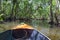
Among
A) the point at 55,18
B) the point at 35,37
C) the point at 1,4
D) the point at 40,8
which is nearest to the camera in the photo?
the point at 35,37

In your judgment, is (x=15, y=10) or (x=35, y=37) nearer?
(x=35, y=37)

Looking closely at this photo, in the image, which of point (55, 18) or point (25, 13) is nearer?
point (55, 18)

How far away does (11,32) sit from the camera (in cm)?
891

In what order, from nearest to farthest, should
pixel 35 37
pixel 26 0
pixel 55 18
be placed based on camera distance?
pixel 35 37, pixel 55 18, pixel 26 0

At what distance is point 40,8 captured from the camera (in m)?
35.5

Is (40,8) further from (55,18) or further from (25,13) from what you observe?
(55,18)

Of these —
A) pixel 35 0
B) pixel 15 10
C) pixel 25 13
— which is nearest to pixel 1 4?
pixel 15 10

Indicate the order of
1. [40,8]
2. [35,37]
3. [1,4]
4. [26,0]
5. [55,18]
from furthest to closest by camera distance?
[40,8] → [26,0] → [1,4] → [55,18] → [35,37]

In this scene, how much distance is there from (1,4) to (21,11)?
14.5 ft

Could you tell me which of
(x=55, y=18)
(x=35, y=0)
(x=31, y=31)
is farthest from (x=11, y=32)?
(x=35, y=0)

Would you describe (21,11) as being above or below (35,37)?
below

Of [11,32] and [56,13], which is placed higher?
[11,32]

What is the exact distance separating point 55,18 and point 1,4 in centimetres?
1027

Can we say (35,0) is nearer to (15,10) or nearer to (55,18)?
(15,10)
